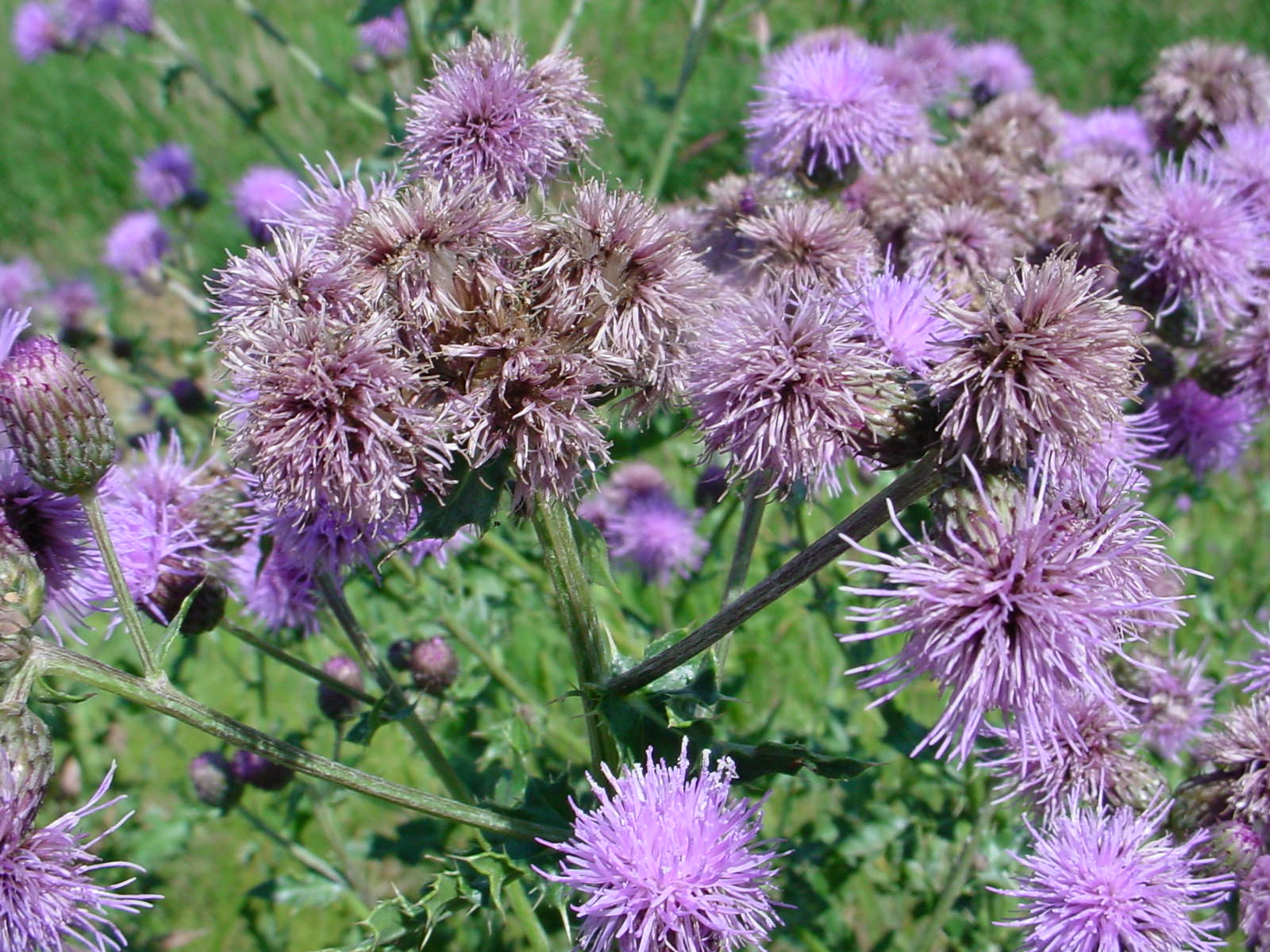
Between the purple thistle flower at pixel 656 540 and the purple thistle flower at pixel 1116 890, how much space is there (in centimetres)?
223

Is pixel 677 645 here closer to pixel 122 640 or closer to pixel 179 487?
pixel 179 487

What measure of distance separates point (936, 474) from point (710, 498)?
2330mm

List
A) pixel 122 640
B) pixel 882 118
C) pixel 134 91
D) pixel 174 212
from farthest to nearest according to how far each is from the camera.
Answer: pixel 134 91
pixel 174 212
pixel 122 640
pixel 882 118

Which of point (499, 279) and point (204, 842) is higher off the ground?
point (499, 279)

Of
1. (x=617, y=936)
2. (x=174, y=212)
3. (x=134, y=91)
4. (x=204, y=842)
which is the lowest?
(x=204, y=842)

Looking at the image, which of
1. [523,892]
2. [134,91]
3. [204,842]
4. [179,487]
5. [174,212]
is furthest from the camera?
[134,91]

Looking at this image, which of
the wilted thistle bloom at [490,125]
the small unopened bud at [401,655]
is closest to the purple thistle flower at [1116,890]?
the wilted thistle bloom at [490,125]

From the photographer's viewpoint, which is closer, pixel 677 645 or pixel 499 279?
pixel 499 279

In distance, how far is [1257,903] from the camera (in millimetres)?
2191

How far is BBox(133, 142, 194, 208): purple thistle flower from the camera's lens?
607cm

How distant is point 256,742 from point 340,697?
1372 millimetres

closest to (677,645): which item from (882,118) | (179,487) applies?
(179,487)

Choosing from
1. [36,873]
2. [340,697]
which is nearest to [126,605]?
[36,873]

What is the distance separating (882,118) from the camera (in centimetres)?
325
